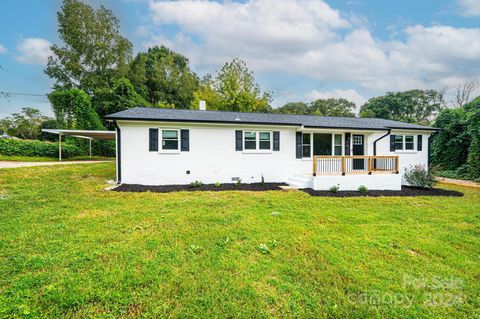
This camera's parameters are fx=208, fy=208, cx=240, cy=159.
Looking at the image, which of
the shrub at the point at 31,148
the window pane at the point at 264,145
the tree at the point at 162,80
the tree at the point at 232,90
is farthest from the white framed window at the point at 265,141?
the tree at the point at 162,80

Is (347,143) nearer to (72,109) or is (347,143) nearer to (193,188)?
(193,188)

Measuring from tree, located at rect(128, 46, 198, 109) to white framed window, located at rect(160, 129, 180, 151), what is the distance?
21.6 metres

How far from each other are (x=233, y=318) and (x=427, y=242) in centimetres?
406

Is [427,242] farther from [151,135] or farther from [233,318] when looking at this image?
[151,135]

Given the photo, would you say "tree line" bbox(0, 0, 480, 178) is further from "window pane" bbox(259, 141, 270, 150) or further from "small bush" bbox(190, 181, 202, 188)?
"small bush" bbox(190, 181, 202, 188)

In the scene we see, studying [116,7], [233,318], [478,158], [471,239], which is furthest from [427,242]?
[116,7]

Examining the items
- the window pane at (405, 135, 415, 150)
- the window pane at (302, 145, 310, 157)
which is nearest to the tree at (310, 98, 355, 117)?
the window pane at (405, 135, 415, 150)

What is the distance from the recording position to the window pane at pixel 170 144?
930 centimetres

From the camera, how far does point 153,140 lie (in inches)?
359

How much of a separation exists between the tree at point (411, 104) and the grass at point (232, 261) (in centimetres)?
4202

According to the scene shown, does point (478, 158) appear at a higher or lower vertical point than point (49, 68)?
lower

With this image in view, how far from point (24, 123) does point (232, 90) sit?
38511 mm

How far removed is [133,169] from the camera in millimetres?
9094

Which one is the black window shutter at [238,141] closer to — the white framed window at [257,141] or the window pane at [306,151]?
the white framed window at [257,141]
